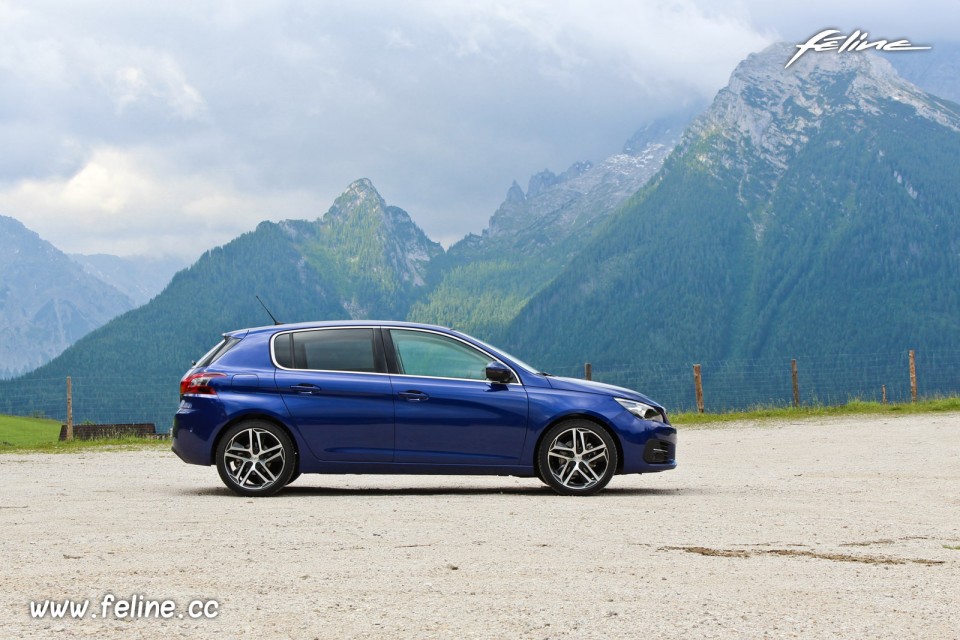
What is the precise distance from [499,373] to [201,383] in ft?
9.47

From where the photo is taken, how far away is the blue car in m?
11.9

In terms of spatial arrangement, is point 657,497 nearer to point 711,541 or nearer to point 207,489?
point 711,541

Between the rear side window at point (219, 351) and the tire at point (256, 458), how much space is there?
0.76m

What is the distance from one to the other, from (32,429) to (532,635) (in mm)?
56632

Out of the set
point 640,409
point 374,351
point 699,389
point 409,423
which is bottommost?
point 409,423

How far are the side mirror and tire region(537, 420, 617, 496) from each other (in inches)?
25.4

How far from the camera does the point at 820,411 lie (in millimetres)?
29578

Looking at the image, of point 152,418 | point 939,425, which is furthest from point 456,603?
point 152,418

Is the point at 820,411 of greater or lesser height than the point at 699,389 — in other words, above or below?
below

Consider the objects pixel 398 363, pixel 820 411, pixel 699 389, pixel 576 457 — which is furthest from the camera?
pixel 699 389

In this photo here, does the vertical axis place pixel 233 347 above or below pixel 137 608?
above

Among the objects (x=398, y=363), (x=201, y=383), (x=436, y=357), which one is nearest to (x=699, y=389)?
(x=436, y=357)

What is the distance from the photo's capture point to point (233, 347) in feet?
40.8

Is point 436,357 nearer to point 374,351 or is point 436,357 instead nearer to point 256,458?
point 374,351
